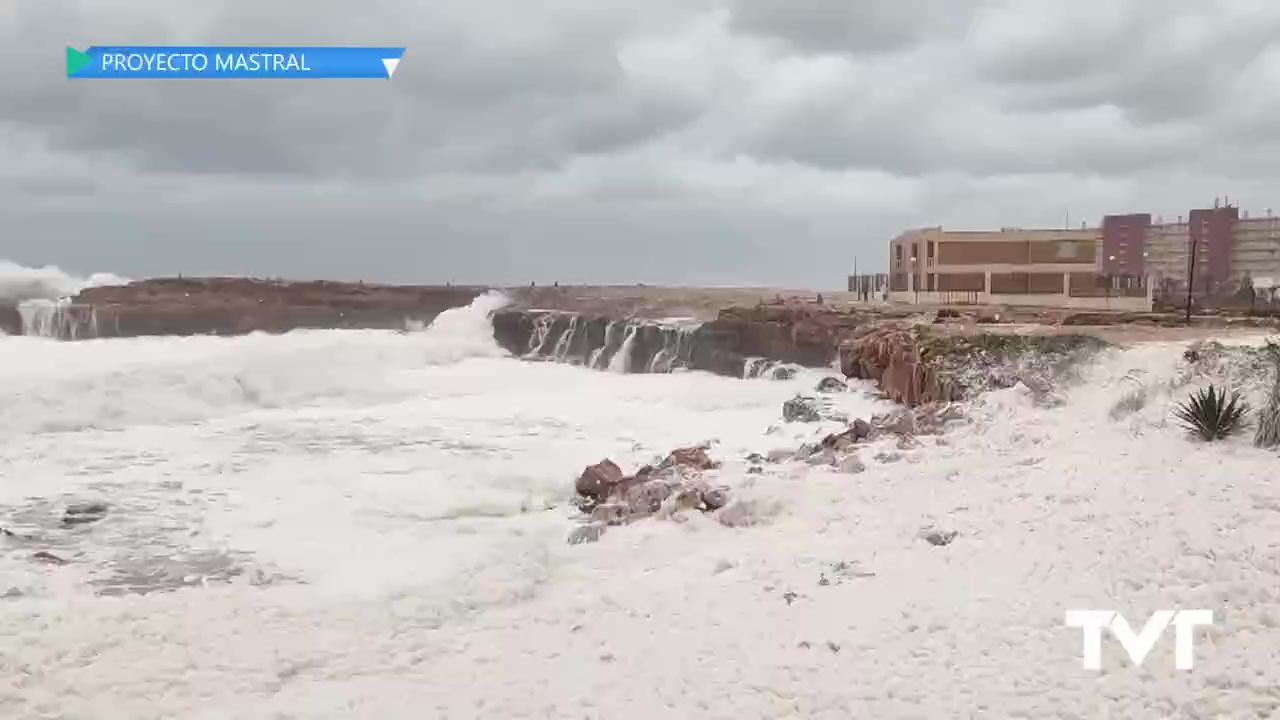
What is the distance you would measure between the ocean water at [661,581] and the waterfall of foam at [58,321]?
37.0 metres

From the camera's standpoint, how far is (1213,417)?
8.99 meters

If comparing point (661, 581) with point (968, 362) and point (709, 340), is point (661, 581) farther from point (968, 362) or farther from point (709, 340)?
point (709, 340)

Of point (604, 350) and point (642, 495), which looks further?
point (604, 350)

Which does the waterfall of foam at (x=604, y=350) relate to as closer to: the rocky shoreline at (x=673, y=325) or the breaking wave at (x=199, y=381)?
the rocky shoreline at (x=673, y=325)

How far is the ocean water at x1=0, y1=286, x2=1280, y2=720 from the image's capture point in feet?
15.8

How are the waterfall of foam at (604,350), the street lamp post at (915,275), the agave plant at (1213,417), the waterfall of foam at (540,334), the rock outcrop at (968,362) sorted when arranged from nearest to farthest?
the agave plant at (1213,417) < the rock outcrop at (968,362) < the waterfall of foam at (604,350) < the waterfall of foam at (540,334) < the street lamp post at (915,275)

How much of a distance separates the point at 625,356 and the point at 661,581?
23.2m

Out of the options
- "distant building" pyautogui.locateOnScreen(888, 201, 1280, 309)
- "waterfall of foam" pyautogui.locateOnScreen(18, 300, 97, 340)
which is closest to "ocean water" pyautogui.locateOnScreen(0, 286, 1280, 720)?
"distant building" pyautogui.locateOnScreen(888, 201, 1280, 309)

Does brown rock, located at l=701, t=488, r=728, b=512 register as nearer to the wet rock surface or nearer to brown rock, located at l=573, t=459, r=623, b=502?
the wet rock surface

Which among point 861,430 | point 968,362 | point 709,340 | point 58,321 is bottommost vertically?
point 861,430

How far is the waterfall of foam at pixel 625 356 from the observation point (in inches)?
1154

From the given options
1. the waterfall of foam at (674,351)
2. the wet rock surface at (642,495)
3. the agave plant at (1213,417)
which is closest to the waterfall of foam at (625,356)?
the waterfall of foam at (674,351)

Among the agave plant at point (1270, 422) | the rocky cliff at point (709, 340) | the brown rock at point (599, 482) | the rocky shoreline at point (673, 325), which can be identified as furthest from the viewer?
the rocky cliff at point (709, 340)

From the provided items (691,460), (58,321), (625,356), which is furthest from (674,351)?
(58,321)
